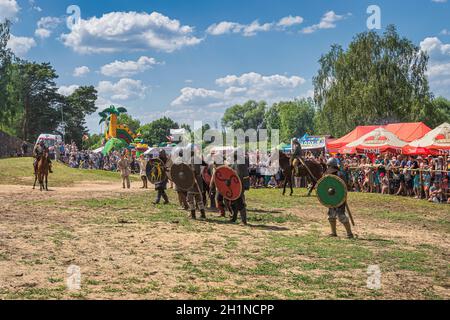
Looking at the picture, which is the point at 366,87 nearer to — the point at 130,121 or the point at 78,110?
the point at 78,110

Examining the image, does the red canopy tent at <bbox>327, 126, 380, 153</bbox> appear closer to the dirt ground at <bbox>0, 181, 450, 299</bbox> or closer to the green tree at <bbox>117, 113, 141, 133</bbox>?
the dirt ground at <bbox>0, 181, 450, 299</bbox>

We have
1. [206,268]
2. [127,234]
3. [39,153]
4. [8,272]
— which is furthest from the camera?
[39,153]

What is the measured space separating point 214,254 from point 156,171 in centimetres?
859

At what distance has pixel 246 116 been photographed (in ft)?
483

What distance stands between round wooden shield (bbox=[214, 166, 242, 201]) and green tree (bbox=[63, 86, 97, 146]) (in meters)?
75.7

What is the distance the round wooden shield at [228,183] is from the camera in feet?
41.9

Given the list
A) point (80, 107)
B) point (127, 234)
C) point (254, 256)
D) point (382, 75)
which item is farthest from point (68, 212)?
point (80, 107)

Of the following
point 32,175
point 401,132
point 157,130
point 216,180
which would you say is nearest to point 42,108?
point 157,130

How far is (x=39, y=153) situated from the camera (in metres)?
23.5

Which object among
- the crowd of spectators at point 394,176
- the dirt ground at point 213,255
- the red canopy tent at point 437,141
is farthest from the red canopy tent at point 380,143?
the dirt ground at point 213,255

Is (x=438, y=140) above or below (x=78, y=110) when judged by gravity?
below

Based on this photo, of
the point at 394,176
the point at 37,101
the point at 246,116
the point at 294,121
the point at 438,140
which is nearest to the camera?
the point at 394,176
